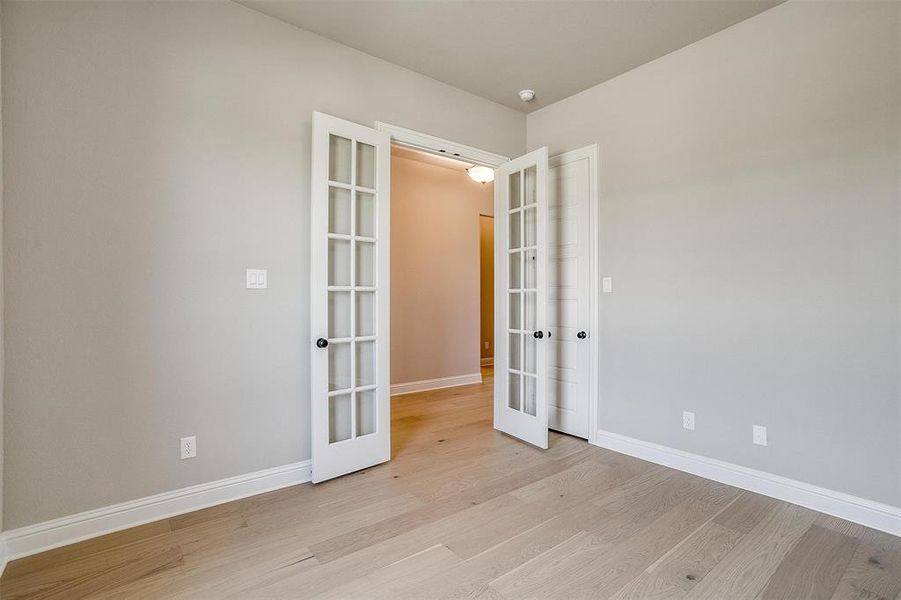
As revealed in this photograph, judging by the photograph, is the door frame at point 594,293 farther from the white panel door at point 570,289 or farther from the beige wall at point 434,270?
the beige wall at point 434,270

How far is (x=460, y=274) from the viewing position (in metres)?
5.47

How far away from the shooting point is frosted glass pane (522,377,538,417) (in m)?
3.25

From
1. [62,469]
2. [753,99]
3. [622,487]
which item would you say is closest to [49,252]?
[62,469]

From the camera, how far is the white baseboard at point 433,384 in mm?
4848

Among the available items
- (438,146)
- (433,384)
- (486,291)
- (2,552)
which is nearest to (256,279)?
(2,552)

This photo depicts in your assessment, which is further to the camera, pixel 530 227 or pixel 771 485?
pixel 530 227

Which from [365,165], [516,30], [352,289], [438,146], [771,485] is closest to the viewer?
[771,485]

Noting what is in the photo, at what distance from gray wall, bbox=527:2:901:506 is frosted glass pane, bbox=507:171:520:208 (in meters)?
0.67

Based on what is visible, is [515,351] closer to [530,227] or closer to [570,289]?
[570,289]

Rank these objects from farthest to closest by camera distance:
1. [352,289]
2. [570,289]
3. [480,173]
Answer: [480,173], [570,289], [352,289]

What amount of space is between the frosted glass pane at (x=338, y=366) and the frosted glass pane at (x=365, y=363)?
7 centimetres

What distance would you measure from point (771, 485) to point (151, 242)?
3.69 meters

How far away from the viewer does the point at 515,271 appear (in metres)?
3.47

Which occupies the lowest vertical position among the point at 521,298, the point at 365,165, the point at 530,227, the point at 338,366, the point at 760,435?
the point at 760,435
